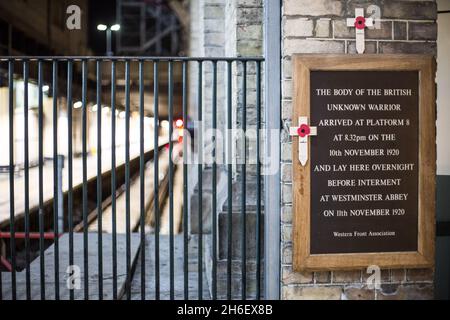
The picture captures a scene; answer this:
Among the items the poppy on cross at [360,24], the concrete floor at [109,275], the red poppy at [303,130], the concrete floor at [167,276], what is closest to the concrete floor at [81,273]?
the concrete floor at [109,275]

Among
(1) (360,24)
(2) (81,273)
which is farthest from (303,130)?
(2) (81,273)

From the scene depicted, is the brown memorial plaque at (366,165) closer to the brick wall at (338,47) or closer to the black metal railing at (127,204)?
the brick wall at (338,47)

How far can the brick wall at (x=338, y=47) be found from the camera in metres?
3.02

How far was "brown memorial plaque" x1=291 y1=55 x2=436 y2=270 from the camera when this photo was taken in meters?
3.01

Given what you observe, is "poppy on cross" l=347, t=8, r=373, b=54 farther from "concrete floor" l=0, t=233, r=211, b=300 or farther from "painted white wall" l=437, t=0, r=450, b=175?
"concrete floor" l=0, t=233, r=211, b=300

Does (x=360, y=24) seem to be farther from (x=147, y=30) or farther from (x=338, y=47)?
(x=147, y=30)

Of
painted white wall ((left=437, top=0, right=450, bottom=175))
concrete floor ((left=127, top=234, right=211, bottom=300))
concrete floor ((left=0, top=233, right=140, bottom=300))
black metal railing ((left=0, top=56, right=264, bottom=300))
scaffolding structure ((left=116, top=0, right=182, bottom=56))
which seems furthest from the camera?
scaffolding structure ((left=116, top=0, right=182, bottom=56))

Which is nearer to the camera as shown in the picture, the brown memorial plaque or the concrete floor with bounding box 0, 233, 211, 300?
the brown memorial plaque

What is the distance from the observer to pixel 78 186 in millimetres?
12977

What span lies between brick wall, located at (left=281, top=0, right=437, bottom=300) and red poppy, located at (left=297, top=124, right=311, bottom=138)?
0.10 metres

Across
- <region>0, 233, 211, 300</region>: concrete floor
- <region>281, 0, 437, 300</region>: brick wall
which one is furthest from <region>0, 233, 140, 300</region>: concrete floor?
<region>281, 0, 437, 300</region>: brick wall

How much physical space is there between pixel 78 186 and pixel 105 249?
6.90 m

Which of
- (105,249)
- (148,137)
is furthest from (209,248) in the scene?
(148,137)
